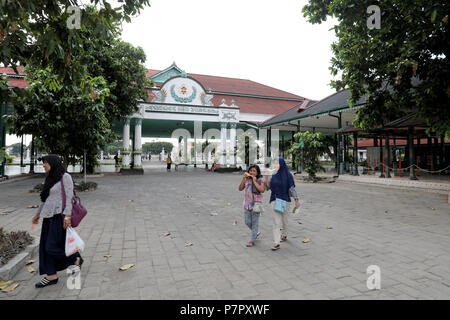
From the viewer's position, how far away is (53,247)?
10.3 feet

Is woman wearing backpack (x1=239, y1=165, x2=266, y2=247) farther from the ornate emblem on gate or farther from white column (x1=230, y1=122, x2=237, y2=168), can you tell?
white column (x1=230, y1=122, x2=237, y2=168)

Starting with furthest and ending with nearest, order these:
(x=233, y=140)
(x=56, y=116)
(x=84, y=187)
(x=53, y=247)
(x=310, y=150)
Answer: (x=233, y=140) → (x=310, y=150) → (x=84, y=187) → (x=56, y=116) → (x=53, y=247)

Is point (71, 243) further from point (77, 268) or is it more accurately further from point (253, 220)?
point (253, 220)

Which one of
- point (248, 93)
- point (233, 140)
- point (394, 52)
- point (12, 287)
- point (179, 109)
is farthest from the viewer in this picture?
point (248, 93)

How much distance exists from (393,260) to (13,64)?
6.14 metres

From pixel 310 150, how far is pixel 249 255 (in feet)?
40.3

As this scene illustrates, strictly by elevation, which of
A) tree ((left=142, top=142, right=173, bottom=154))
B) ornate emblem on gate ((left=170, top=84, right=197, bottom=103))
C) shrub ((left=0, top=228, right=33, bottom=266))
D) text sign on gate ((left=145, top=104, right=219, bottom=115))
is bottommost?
shrub ((left=0, top=228, right=33, bottom=266))

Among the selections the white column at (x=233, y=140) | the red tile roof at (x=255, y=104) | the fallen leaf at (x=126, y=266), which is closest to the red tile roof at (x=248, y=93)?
the red tile roof at (x=255, y=104)

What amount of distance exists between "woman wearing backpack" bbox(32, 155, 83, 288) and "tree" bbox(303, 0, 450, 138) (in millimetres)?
7287

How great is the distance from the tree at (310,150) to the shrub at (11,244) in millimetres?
13448

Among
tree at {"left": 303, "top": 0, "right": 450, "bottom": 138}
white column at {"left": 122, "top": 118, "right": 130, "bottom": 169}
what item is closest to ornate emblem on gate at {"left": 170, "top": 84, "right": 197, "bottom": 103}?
white column at {"left": 122, "top": 118, "right": 130, "bottom": 169}

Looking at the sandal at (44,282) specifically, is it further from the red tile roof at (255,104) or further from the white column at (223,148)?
the red tile roof at (255,104)

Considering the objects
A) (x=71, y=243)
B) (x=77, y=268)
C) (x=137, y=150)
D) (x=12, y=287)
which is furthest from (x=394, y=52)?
(x=137, y=150)

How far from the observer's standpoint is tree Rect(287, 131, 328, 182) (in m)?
15.0
